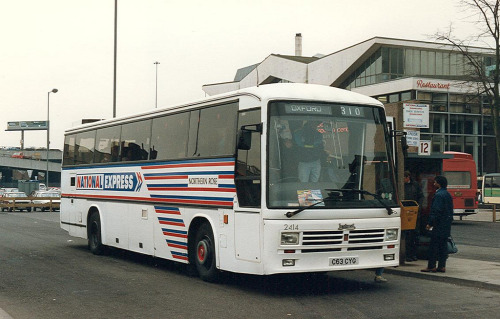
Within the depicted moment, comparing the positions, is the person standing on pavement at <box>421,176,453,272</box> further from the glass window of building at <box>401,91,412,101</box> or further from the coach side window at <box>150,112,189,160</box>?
the glass window of building at <box>401,91,412,101</box>

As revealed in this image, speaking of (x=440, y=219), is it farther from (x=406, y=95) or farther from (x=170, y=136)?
(x=406, y=95)

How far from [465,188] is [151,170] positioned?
22.0m

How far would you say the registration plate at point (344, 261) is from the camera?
33.6 ft

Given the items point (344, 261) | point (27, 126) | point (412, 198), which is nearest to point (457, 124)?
point (412, 198)

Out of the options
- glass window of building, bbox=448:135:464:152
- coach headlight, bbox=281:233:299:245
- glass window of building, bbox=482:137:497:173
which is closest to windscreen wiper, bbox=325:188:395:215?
coach headlight, bbox=281:233:299:245

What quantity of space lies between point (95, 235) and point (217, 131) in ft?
21.8

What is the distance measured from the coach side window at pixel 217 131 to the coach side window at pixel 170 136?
0.63 meters

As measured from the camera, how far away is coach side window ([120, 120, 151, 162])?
47.8ft

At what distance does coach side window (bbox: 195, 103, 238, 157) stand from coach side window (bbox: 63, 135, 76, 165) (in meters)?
7.69

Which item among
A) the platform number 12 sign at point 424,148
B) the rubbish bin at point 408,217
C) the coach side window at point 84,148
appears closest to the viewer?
the rubbish bin at point 408,217

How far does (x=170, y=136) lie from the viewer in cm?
1351

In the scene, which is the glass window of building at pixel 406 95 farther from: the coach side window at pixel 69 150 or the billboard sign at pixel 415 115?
the billboard sign at pixel 415 115

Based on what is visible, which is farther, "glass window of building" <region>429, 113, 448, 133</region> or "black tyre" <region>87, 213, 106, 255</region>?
"glass window of building" <region>429, 113, 448, 133</region>

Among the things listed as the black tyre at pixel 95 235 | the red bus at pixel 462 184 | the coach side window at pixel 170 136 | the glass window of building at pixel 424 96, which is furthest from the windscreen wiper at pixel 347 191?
the glass window of building at pixel 424 96
